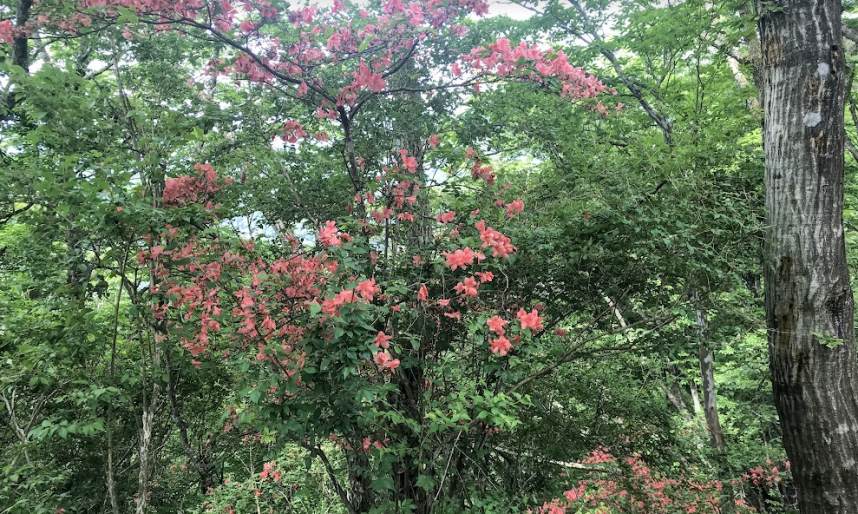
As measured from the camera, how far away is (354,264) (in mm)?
2082

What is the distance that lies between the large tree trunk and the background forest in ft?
0.69

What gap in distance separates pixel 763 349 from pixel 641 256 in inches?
201

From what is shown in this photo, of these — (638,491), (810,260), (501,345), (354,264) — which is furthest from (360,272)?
(638,491)

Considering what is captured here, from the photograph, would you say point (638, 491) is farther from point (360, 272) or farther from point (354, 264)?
point (354, 264)

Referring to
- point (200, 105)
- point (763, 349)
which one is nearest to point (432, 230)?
point (200, 105)

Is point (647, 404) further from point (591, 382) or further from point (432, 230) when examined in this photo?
point (432, 230)

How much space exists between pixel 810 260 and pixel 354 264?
2.52 m

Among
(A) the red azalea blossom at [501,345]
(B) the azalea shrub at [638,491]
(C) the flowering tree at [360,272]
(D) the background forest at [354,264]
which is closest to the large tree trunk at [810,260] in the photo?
(D) the background forest at [354,264]

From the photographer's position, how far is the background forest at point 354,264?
227 centimetres

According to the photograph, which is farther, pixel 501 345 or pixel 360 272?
pixel 360 272

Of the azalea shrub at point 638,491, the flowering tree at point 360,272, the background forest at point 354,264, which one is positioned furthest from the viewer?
the azalea shrub at point 638,491

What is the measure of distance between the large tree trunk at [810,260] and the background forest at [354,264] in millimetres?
210

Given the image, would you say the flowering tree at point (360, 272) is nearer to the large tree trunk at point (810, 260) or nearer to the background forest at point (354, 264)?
the background forest at point (354, 264)

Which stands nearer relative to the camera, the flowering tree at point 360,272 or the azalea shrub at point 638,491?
the flowering tree at point 360,272
